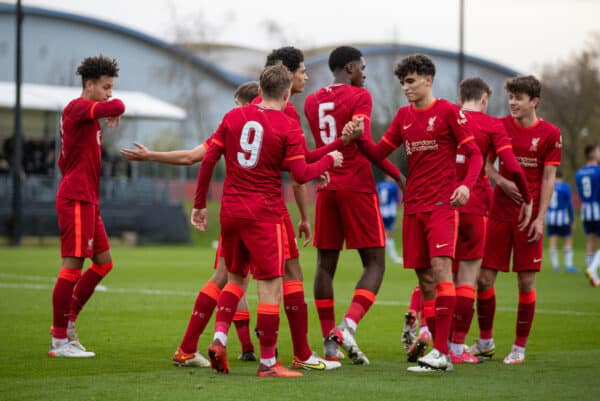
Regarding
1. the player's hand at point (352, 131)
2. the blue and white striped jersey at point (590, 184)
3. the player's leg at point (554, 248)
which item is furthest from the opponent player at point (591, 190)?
the player's hand at point (352, 131)

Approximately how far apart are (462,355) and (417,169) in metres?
1.70

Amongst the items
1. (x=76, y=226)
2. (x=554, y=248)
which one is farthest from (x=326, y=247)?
(x=554, y=248)

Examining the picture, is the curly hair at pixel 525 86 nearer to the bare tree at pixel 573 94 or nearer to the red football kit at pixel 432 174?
the red football kit at pixel 432 174

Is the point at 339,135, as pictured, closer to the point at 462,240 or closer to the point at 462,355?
the point at 462,240

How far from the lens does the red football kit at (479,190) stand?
8.88 metres

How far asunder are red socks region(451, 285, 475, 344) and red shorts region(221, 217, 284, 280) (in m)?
1.86

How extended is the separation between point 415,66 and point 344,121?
86 centimetres

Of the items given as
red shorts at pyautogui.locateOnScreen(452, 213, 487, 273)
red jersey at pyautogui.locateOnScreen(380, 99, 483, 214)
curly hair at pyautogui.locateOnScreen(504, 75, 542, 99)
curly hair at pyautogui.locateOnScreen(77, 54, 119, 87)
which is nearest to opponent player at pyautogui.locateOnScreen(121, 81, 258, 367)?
curly hair at pyautogui.locateOnScreen(77, 54, 119, 87)

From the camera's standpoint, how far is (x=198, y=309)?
28.2ft

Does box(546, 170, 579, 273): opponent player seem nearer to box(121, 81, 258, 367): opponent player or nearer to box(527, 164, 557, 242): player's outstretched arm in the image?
box(527, 164, 557, 242): player's outstretched arm

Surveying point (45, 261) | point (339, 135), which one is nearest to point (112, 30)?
point (45, 261)

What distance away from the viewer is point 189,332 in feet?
28.2

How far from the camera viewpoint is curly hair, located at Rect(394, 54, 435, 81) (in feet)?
28.0

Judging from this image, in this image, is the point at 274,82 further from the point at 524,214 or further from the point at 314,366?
the point at 524,214
